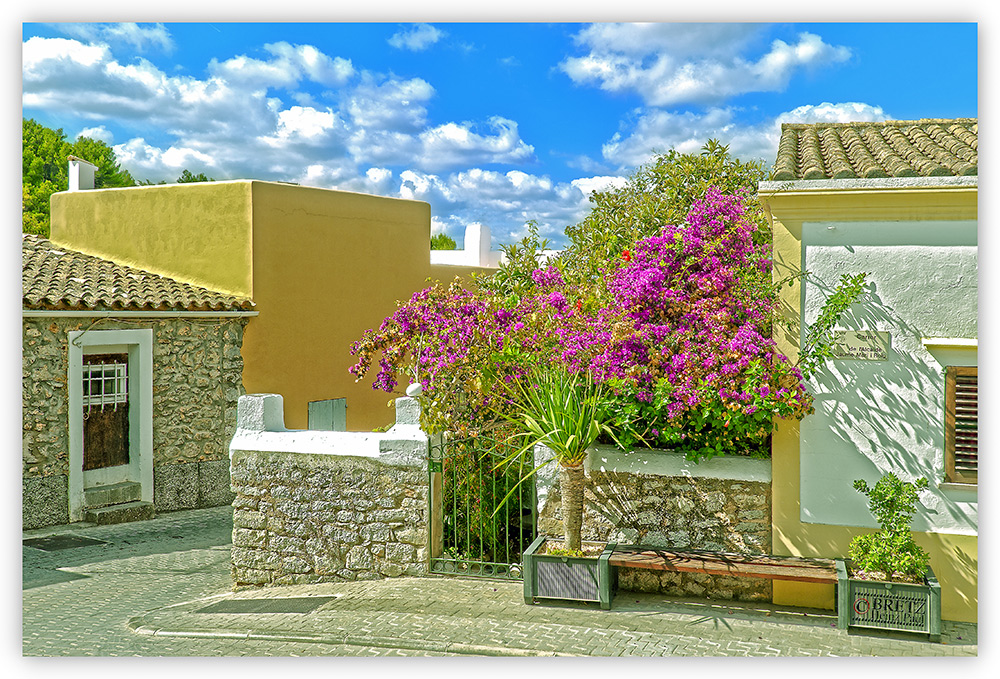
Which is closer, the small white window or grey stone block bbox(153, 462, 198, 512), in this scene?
the small white window

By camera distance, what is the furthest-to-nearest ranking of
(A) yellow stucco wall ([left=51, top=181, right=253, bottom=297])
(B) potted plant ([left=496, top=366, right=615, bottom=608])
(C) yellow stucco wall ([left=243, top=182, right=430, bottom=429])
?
(C) yellow stucco wall ([left=243, top=182, right=430, bottom=429]) < (A) yellow stucco wall ([left=51, top=181, right=253, bottom=297]) < (B) potted plant ([left=496, top=366, right=615, bottom=608])

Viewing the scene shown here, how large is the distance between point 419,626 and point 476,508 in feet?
4.70

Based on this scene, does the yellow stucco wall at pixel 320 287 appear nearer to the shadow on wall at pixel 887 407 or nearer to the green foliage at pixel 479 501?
the green foliage at pixel 479 501

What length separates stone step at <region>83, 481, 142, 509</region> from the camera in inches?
396

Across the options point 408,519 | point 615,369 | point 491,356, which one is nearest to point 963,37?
point 615,369

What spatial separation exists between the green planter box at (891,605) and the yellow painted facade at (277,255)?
778cm

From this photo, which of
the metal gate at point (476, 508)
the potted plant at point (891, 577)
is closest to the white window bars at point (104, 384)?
the metal gate at point (476, 508)

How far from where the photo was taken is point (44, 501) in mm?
9586

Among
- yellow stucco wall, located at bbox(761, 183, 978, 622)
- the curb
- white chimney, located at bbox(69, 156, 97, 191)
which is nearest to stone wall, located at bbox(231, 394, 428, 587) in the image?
the curb

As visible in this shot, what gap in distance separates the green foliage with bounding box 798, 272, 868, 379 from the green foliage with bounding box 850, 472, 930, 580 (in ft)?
2.95

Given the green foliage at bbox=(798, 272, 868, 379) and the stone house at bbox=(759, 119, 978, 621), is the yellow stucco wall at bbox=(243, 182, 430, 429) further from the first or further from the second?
the green foliage at bbox=(798, 272, 868, 379)

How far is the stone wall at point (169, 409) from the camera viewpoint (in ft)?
31.4

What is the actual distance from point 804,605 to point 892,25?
416 cm
